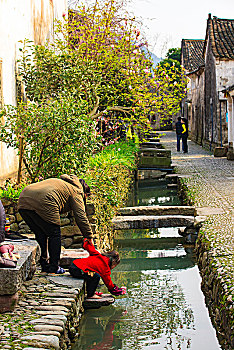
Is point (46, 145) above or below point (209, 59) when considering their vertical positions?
below

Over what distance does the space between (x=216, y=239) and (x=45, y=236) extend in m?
2.91

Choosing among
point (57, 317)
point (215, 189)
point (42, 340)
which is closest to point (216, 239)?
point (57, 317)

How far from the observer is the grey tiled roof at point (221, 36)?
2711cm

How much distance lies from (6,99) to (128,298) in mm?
4315

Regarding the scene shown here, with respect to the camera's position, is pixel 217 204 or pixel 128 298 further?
pixel 217 204

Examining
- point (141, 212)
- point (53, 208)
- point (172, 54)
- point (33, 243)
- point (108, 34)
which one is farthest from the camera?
point (172, 54)

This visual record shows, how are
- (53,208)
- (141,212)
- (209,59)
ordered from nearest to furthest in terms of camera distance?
(53,208) < (141,212) < (209,59)

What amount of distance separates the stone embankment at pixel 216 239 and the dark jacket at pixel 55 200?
172cm

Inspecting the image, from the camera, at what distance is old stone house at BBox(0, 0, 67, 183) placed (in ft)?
31.2

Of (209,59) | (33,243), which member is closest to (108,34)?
(33,243)

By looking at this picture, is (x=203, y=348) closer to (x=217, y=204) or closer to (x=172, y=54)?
(x=217, y=204)

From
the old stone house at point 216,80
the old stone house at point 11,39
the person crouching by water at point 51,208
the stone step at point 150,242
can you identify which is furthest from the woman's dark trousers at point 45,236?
the old stone house at point 216,80

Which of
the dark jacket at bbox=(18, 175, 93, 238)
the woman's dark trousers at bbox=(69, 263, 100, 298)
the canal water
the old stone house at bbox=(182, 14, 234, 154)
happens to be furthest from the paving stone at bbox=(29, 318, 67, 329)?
the old stone house at bbox=(182, 14, 234, 154)

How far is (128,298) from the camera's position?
7.48m
